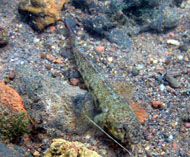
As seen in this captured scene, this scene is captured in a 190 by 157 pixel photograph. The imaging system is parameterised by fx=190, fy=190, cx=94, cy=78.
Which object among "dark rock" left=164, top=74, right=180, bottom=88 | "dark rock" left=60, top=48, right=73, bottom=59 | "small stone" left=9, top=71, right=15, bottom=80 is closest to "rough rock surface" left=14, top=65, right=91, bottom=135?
"small stone" left=9, top=71, right=15, bottom=80

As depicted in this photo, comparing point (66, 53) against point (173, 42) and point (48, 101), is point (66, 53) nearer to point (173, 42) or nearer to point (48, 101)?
point (48, 101)

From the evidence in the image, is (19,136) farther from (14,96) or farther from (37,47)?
(37,47)

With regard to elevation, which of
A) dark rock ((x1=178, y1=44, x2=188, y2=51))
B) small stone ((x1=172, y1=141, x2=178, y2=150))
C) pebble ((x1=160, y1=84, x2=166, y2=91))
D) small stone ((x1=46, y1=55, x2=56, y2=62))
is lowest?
small stone ((x1=172, y1=141, x2=178, y2=150))

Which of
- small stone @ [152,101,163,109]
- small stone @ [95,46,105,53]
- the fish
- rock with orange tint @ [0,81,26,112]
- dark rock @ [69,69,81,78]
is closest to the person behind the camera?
rock with orange tint @ [0,81,26,112]

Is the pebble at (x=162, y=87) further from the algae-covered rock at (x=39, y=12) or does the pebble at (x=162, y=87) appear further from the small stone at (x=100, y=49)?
the algae-covered rock at (x=39, y=12)

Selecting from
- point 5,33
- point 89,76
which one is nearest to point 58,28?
point 5,33

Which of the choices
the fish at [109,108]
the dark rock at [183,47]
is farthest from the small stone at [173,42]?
the fish at [109,108]

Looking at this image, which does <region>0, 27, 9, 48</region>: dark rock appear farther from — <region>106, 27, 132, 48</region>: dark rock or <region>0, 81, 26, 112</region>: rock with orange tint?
<region>106, 27, 132, 48</region>: dark rock
